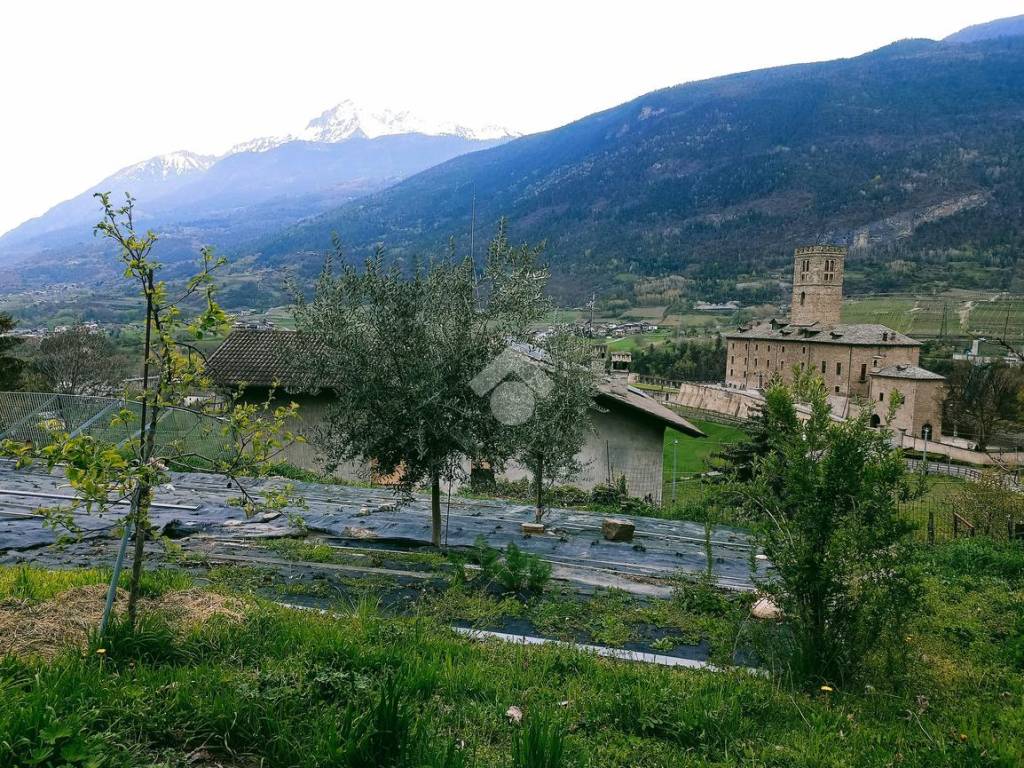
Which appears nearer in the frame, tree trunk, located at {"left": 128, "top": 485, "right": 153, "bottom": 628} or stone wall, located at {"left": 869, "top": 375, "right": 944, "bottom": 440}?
tree trunk, located at {"left": 128, "top": 485, "right": 153, "bottom": 628}

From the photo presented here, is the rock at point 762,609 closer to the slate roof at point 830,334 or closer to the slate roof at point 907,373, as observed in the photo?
the slate roof at point 907,373

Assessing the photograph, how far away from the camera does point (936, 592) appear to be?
342 inches

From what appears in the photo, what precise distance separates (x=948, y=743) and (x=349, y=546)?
7.97 m

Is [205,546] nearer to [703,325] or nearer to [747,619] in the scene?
[747,619]

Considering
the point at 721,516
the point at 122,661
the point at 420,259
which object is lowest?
the point at 721,516

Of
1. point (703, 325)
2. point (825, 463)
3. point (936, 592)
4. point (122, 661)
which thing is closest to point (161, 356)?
point (122, 661)

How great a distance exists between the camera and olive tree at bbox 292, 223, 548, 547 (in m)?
9.75

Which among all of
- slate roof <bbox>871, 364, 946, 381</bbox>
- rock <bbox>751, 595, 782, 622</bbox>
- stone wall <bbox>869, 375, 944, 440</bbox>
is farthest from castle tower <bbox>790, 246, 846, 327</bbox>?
rock <bbox>751, 595, 782, 622</bbox>

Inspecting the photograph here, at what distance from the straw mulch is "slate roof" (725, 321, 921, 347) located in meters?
84.9

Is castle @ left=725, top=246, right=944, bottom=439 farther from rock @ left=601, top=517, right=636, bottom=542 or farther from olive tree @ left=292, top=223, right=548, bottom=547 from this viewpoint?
olive tree @ left=292, top=223, right=548, bottom=547

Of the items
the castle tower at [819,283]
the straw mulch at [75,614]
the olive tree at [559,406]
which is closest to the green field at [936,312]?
the castle tower at [819,283]
